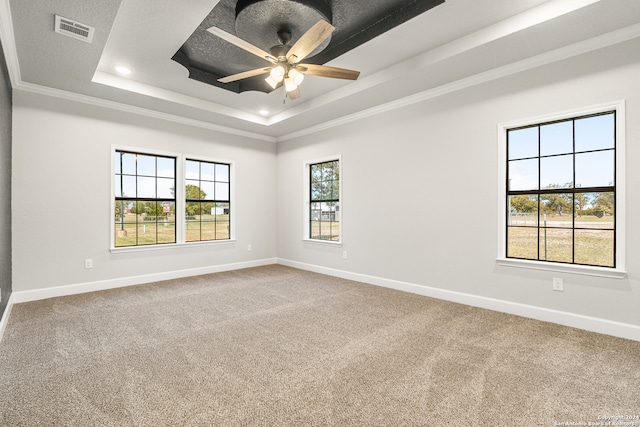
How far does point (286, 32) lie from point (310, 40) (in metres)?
0.50

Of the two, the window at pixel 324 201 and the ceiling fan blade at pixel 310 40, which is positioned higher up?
the ceiling fan blade at pixel 310 40

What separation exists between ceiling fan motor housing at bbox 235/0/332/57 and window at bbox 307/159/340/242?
108 inches

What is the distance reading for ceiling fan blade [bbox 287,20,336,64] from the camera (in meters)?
2.31

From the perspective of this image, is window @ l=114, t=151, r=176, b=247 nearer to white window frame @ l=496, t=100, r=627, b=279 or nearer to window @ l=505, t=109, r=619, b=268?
white window frame @ l=496, t=100, r=627, b=279

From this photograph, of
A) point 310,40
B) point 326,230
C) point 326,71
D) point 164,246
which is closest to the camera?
point 310,40

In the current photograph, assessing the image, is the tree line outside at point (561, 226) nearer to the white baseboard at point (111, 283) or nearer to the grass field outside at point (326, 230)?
the grass field outside at point (326, 230)

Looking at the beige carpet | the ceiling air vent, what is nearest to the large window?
the beige carpet

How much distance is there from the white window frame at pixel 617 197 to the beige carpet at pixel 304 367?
585 mm

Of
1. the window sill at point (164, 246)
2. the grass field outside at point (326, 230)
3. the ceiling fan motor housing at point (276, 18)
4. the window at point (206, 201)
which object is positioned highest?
the ceiling fan motor housing at point (276, 18)

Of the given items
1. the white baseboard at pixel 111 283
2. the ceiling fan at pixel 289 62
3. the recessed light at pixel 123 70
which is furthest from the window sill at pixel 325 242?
the recessed light at pixel 123 70

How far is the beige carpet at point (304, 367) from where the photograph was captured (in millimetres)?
1743

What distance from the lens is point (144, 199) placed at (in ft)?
16.0

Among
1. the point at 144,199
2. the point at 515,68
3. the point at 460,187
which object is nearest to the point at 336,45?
the point at 515,68

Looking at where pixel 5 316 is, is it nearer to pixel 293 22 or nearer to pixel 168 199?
pixel 168 199
